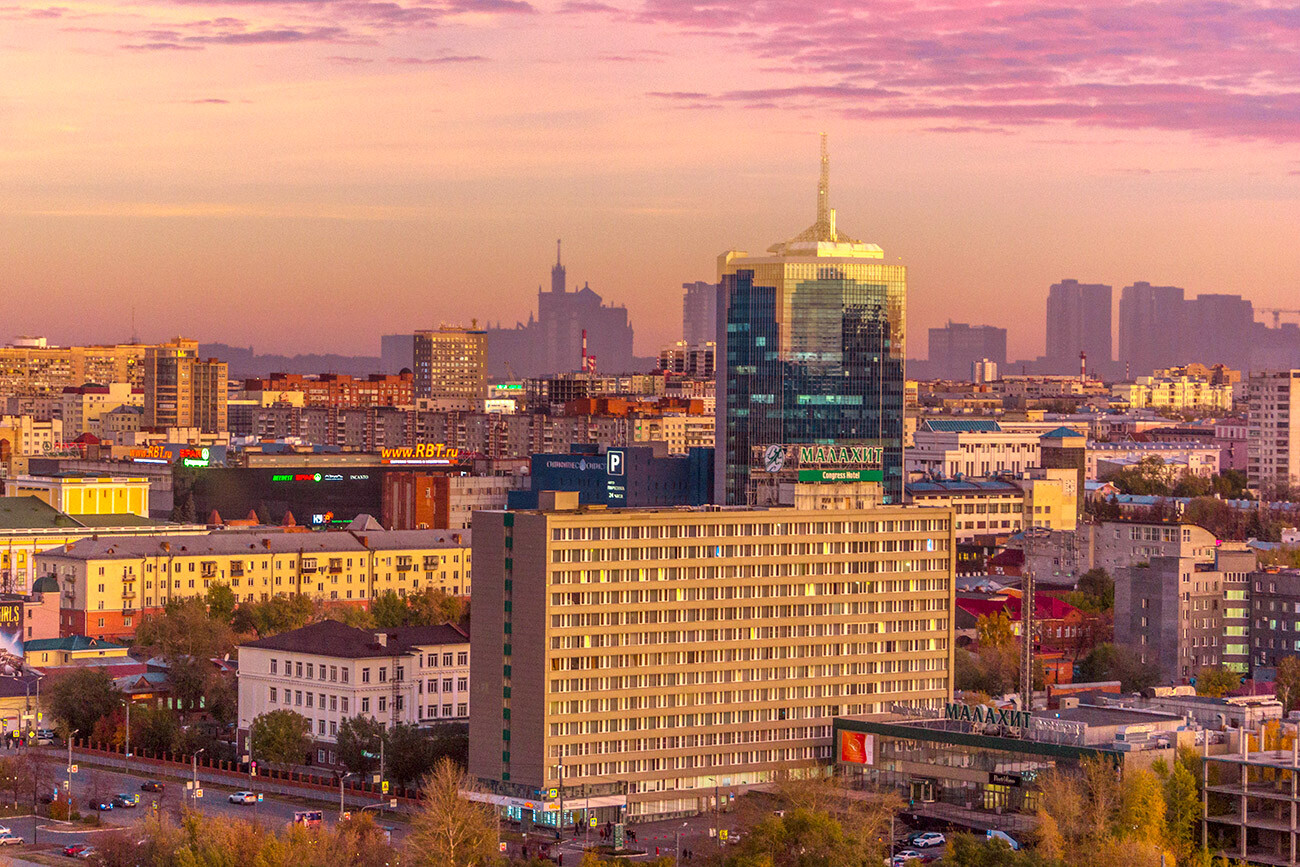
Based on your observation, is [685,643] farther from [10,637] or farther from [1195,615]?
[10,637]

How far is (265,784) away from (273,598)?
62229 mm

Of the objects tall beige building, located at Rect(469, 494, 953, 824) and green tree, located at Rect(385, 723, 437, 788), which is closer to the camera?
tall beige building, located at Rect(469, 494, 953, 824)

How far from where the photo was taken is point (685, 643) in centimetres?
11644

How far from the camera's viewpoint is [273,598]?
18400 centimetres

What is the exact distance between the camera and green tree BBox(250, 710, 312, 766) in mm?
126250

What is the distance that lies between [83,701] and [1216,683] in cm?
7022

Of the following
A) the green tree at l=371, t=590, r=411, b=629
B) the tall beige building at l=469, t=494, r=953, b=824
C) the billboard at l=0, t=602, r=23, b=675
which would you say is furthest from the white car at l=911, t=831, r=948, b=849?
the green tree at l=371, t=590, r=411, b=629

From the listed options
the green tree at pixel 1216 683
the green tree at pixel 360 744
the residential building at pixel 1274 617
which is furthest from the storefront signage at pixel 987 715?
the residential building at pixel 1274 617

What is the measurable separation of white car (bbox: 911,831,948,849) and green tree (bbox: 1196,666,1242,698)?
140 feet

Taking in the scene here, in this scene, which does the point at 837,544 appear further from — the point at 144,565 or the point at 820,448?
the point at 144,565

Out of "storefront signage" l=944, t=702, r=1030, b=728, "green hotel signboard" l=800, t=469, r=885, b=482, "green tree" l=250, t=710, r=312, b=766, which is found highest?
"green hotel signboard" l=800, t=469, r=885, b=482

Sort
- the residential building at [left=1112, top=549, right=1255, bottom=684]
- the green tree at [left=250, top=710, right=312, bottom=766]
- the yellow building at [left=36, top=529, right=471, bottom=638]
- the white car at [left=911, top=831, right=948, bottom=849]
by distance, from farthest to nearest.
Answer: the yellow building at [left=36, top=529, right=471, bottom=638], the residential building at [left=1112, top=549, right=1255, bottom=684], the green tree at [left=250, top=710, right=312, bottom=766], the white car at [left=911, top=831, right=948, bottom=849]

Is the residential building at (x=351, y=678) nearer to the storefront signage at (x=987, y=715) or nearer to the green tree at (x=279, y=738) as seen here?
the green tree at (x=279, y=738)

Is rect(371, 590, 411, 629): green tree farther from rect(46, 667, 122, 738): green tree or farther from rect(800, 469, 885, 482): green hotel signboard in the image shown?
rect(800, 469, 885, 482): green hotel signboard
